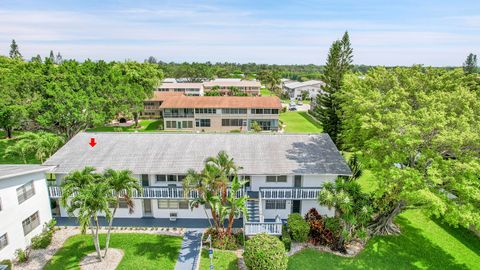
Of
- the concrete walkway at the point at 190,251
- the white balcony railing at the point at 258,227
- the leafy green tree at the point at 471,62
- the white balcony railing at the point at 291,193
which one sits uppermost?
the leafy green tree at the point at 471,62

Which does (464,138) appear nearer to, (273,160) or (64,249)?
(273,160)

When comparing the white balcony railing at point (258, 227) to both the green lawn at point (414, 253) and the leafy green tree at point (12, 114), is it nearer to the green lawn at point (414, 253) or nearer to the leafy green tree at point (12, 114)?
the green lawn at point (414, 253)

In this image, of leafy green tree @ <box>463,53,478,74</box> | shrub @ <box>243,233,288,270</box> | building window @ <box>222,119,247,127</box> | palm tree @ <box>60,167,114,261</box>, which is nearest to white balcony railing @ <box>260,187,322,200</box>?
shrub @ <box>243,233,288,270</box>

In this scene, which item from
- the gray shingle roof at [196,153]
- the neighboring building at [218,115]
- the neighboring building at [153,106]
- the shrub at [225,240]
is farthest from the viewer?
the neighboring building at [153,106]

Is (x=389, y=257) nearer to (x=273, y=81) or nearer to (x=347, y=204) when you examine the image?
(x=347, y=204)

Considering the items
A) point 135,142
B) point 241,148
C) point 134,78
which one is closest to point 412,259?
Result: point 241,148

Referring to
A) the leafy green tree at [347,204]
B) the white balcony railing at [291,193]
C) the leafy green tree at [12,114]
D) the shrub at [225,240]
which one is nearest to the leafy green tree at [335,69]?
the white balcony railing at [291,193]

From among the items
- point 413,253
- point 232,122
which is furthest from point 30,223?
A: point 232,122
